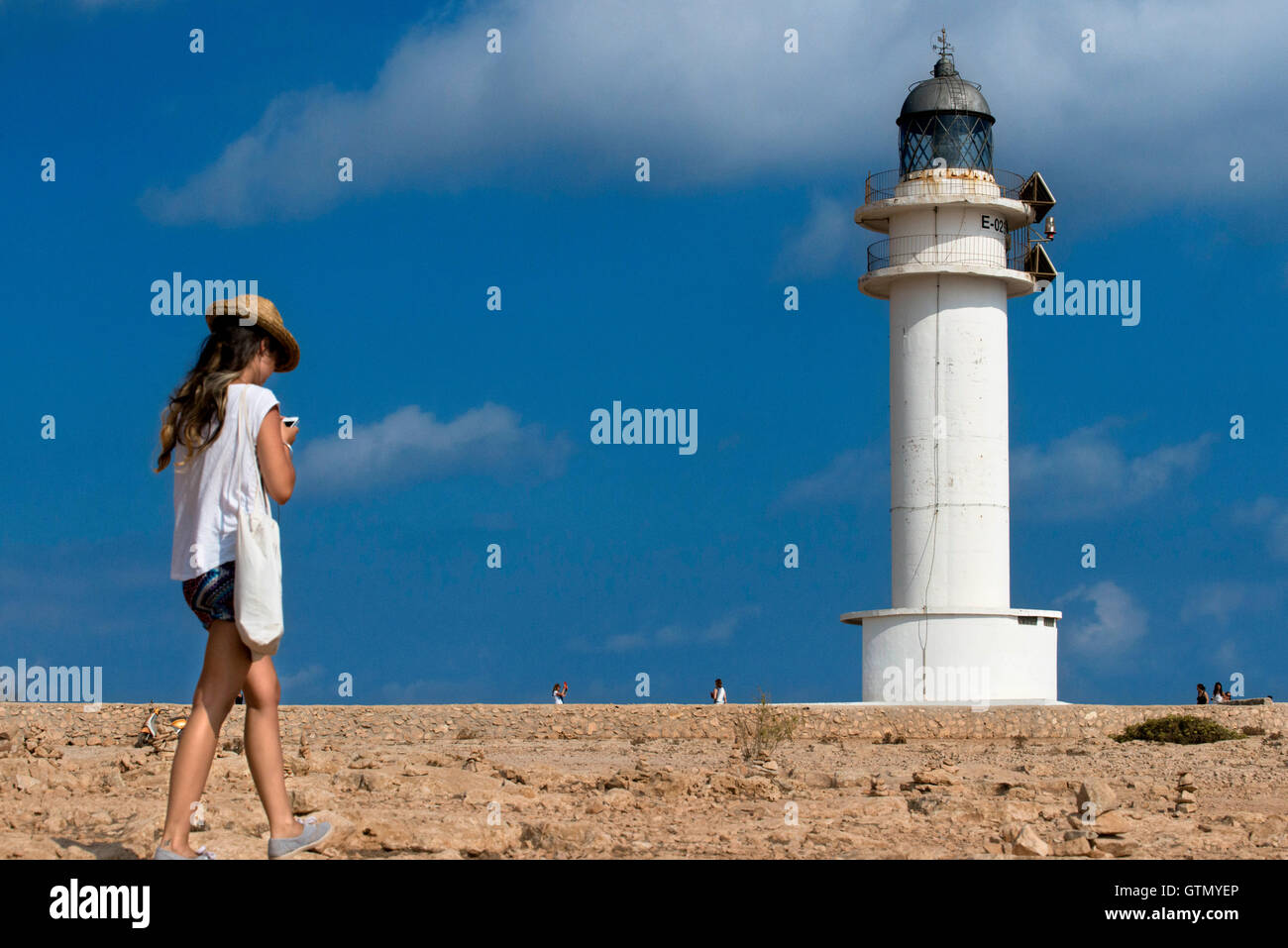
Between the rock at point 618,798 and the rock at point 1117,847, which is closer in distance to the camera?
the rock at point 1117,847

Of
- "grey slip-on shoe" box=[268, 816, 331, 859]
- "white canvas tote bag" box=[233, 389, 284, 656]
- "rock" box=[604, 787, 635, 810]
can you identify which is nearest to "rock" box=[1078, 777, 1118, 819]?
"rock" box=[604, 787, 635, 810]

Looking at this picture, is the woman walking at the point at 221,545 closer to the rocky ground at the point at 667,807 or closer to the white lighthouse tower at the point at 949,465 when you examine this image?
the rocky ground at the point at 667,807

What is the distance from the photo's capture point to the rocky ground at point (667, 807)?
6414 mm

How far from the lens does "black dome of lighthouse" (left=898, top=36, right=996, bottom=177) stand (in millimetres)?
24953

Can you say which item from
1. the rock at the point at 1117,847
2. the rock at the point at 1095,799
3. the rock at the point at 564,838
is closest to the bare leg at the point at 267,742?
the rock at the point at 564,838

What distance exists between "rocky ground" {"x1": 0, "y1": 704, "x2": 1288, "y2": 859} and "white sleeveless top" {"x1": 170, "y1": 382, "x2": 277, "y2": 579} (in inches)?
49.6

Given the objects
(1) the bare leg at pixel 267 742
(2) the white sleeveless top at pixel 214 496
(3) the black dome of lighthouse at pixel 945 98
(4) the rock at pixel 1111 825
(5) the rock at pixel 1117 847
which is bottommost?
(5) the rock at pixel 1117 847

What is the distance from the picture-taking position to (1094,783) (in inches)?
325

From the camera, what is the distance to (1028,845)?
21.3 ft

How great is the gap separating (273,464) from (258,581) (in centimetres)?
41
